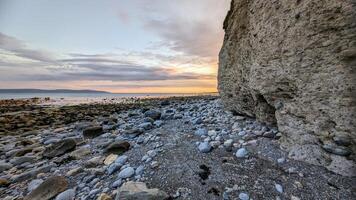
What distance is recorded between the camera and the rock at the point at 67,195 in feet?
8.31

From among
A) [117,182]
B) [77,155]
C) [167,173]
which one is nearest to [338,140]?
[167,173]

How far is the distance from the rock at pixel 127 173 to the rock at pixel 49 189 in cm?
81

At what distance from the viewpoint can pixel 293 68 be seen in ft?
9.47

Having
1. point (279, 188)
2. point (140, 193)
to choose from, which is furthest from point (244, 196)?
point (140, 193)

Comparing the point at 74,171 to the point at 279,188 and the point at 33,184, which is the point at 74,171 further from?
the point at 279,188

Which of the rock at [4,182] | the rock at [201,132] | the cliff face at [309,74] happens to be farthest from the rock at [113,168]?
the cliff face at [309,74]

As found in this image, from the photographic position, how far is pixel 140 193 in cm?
222

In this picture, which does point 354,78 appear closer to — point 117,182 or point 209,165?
point 209,165

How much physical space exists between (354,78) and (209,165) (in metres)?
2.08

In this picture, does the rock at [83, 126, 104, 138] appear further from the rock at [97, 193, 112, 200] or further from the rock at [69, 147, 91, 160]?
the rock at [97, 193, 112, 200]

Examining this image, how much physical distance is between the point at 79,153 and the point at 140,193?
2.54 m

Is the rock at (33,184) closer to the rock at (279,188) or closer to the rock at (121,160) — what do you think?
the rock at (121,160)

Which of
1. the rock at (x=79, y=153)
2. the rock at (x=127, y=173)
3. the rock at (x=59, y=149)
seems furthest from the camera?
the rock at (x=59, y=149)

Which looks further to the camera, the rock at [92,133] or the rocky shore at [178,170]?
the rock at [92,133]
